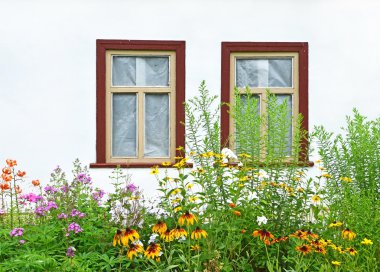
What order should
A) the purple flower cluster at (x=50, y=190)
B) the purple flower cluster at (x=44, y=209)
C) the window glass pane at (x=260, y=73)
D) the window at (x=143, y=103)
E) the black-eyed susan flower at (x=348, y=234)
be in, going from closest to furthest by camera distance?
1. the black-eyed susan flower at (x=348, y=234)
2. the purple flower cluster at (x=44, y=209)
3. the purple flower cluster at (x=50, y=190)
4. the window at (x=143, y=103)
5. the window glass pane at (x=260, y=73)

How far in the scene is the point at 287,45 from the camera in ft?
23.2

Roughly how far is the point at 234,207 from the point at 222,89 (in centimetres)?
324

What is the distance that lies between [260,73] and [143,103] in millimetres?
1430

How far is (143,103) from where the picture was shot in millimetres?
6996

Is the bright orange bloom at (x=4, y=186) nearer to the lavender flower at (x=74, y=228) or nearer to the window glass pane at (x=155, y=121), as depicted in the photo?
the lavender flower at (x=74, y=228)

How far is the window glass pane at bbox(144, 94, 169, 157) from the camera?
23.0ft

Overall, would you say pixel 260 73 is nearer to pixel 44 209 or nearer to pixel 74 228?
pixel 44 209

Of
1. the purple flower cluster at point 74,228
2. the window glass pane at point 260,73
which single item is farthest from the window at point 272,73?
the purple flower cluster at point 74,228

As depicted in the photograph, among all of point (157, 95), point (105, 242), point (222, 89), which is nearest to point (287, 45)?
point (222, 89)

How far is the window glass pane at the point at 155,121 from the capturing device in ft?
23.0

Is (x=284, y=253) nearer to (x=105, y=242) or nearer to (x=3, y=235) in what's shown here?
(x=105, y=242)

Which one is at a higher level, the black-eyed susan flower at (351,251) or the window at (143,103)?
the window at (143,103)

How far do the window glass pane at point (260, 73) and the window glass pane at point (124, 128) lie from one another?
129 centimetres

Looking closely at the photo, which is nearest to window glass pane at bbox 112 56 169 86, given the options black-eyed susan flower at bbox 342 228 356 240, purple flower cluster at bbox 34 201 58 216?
purple flower cluster at bbox 34 201 58 216
